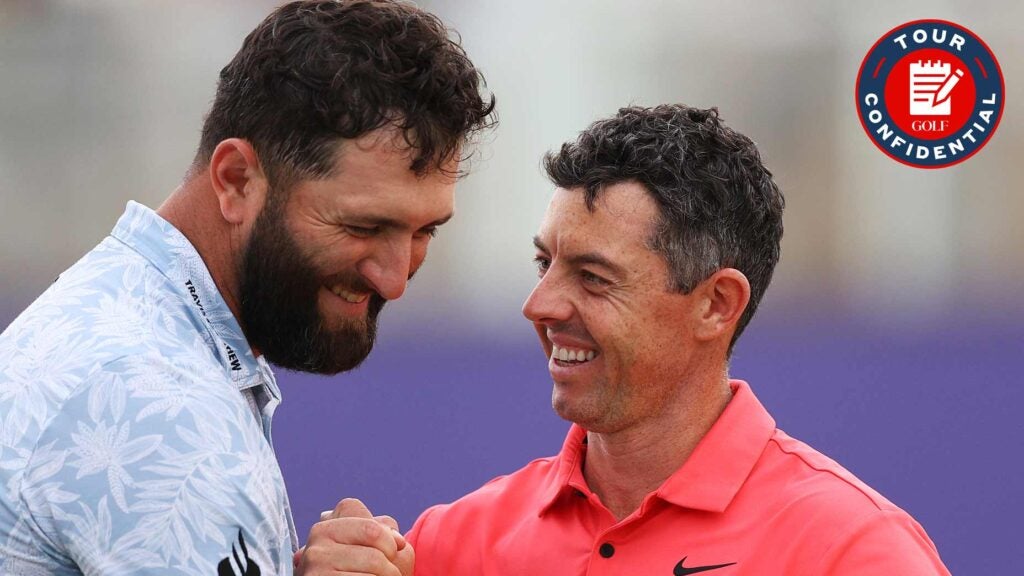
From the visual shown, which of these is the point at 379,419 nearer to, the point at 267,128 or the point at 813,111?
the point at 813,111

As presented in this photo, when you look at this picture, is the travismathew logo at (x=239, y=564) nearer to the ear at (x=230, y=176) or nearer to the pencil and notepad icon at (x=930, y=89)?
the ear at (x=230, y=176)

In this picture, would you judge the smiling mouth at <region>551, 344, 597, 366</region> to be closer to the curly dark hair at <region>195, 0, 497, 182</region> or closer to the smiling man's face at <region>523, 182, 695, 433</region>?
the smiling man's face at <region>523, 182, 695, 433</region>

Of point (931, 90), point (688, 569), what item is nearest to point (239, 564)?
point (688, 569)

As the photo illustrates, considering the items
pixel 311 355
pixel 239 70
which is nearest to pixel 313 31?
pixel 239 70

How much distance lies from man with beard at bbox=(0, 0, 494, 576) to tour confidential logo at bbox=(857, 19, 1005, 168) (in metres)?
2.54

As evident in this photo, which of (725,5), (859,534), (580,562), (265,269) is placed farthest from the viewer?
(725,5)

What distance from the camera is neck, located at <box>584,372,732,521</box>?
2195mm

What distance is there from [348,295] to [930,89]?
9.52ft

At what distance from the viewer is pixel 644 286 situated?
2199mm

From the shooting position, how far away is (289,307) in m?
1.74

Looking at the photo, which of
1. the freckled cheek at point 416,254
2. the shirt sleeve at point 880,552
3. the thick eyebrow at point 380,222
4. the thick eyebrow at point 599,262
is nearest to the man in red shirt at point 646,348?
the thick eyebrow at point 599,262

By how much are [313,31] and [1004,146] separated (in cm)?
297

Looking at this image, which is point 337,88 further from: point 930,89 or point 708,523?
point 930,89

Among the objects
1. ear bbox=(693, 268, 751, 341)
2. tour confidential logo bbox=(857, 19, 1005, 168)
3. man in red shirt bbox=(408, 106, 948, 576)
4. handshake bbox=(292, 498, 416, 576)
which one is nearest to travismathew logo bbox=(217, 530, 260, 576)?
handshake bbox=(292, 498, 416, 576)
